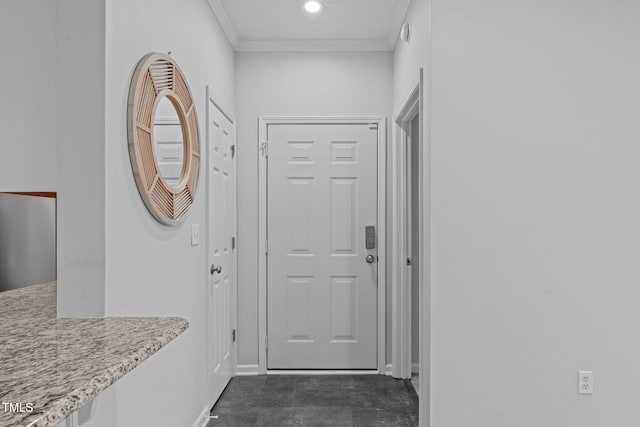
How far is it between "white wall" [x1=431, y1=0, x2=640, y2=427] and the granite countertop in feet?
5.03

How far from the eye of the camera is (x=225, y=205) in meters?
3.35

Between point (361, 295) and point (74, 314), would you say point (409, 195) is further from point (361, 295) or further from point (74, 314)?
point (74, 314)

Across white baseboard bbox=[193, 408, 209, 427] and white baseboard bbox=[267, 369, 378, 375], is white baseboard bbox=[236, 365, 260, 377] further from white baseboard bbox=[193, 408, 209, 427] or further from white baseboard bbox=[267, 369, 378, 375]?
white baseboard bbox=[193, 408, 209, 427]

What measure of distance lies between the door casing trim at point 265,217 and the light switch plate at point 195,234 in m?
1.08

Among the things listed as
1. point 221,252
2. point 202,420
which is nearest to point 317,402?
point 202,420

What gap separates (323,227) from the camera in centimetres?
373

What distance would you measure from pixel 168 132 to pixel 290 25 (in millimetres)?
1641

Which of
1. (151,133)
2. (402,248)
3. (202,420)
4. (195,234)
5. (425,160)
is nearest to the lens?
(151,133)

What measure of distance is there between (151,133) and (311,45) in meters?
2.12

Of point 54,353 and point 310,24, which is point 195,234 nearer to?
point 54,353

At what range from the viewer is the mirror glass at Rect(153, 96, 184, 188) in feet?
6.68

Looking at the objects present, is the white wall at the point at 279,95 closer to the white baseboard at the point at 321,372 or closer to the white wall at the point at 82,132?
the white baseboard at the point at 321,372

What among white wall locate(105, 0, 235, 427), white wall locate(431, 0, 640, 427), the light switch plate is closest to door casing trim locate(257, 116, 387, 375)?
white wall locate(105, 0, 235, 427)

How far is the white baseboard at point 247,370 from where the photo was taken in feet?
12.2
